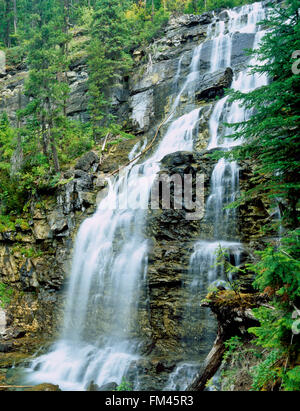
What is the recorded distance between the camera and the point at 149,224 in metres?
11.6

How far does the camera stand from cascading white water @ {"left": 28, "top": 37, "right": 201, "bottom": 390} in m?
9.72

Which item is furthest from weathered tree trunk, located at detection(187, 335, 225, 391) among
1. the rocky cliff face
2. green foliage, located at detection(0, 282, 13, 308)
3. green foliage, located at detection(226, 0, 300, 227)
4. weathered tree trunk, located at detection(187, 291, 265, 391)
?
green foliage, located at detection(0, 282, 13, 308)

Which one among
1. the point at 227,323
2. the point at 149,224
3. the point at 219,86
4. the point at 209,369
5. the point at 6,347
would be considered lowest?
the point at 6,347

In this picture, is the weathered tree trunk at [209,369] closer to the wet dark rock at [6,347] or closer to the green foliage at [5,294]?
the wet dark rock at [6,347]

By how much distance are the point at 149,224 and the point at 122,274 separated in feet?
7.07

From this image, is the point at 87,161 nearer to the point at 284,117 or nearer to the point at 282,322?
the point at 284,117

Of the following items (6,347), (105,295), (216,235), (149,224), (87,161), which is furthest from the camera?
(87,161)

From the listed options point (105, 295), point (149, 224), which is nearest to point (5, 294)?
point (105, 295)

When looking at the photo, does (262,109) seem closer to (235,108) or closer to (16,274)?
(235,108)

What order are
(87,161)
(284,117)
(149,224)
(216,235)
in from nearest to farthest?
(284,117)
(216,235)
(149,224)
(87,161)

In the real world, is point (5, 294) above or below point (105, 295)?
below

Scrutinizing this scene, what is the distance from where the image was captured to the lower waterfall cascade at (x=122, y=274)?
9.37 meters

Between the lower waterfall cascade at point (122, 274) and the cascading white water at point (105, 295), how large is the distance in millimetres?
34

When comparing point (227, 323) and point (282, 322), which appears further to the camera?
point (227, 323)
